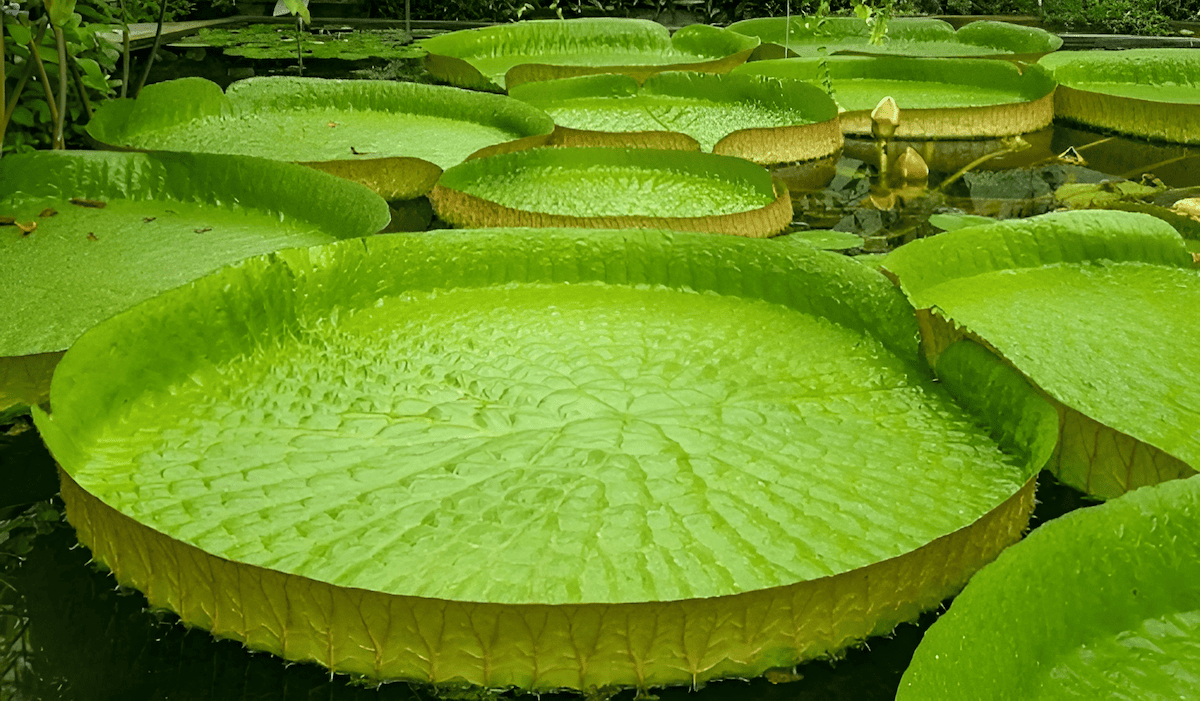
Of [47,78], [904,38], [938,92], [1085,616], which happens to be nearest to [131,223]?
[47,78]

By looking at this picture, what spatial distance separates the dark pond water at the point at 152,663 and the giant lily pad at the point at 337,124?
1.44 m

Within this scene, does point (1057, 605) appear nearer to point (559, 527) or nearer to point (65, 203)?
point (559, 527)

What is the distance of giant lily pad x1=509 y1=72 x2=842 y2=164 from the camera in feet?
8.62

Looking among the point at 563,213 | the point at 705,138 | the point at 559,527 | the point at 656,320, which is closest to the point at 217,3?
the point at 705,138

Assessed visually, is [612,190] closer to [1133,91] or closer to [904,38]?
[1133,91]

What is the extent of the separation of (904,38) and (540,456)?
188 inches

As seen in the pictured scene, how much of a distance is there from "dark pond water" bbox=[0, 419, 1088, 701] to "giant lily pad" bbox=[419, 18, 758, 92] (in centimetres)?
348

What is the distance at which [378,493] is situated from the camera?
993mm

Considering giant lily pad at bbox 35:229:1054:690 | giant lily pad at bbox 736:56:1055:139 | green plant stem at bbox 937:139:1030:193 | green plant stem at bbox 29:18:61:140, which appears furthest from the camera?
giant lily pad at bbox 736:56:1055:139

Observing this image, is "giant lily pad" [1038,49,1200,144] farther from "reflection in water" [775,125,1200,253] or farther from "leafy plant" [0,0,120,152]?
"leafy plant" [0,0,120,152]

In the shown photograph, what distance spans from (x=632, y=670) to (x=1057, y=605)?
334 millimetres

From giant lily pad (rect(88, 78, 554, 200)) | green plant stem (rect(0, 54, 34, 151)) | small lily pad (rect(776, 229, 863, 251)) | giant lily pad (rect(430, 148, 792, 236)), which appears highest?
green plant stem (rect(0, 54, 34, 151))

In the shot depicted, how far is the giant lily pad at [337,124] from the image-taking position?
7.86ft

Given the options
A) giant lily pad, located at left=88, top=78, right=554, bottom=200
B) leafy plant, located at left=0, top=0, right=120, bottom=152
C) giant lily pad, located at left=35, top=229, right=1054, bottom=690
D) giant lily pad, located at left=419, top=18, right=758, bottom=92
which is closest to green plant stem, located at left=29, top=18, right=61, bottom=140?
leafy plant, located at left=0, top=0, right=120, bottom=152
